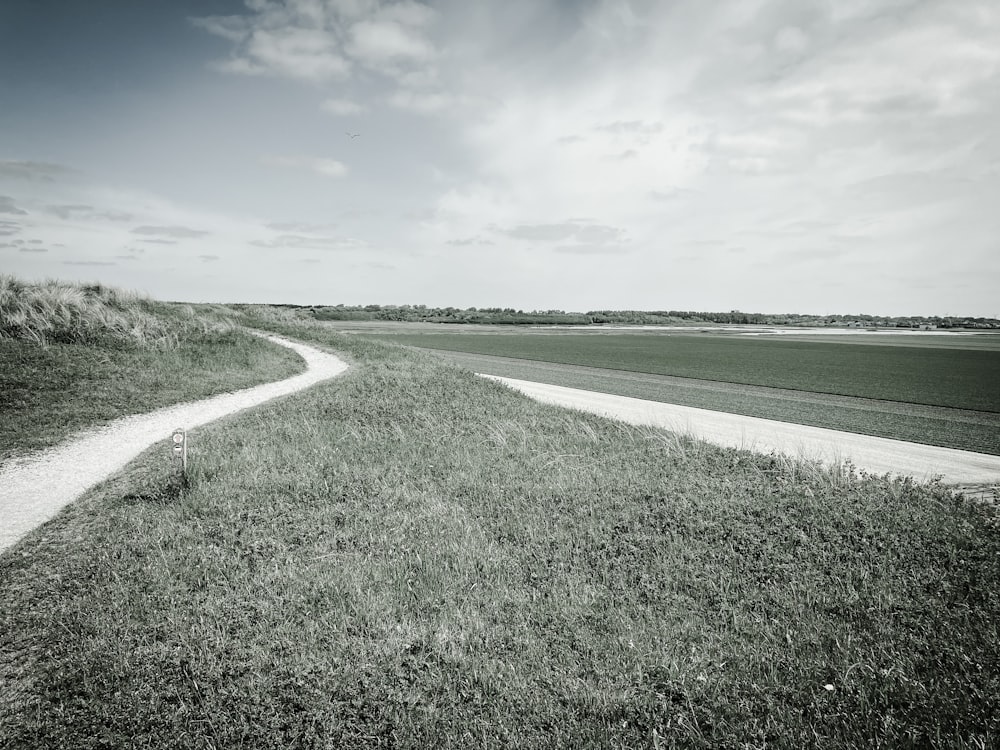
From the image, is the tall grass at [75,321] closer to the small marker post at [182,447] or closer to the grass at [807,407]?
the small marker post at [182,447]

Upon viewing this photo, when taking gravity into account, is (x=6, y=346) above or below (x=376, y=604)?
above

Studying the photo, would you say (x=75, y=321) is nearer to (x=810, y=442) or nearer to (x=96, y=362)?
(x=96, y=362)

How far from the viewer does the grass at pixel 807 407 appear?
774 inches

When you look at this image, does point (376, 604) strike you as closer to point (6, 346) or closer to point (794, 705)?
point (794, 705)

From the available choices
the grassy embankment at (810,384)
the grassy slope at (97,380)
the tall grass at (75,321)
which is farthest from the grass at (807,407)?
the tall grass at (75,321)

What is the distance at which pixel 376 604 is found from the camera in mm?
6230

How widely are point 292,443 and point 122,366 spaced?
11906mm

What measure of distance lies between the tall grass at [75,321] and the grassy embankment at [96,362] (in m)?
0.04

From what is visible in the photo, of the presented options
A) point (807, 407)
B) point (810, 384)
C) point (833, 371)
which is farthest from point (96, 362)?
point (833, 371)

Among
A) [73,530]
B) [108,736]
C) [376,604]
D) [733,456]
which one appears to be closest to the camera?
[108,736]

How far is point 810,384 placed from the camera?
1373 inches

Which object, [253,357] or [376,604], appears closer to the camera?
[376,604]

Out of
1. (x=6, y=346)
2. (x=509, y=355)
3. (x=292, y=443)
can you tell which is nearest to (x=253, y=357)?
(x=6, y=346)

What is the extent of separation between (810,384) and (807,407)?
11.2 metres
